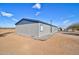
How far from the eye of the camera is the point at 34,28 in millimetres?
1655

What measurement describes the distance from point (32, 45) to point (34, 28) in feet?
0.66

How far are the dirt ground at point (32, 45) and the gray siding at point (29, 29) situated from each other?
5cm

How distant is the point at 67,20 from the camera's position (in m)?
1.65

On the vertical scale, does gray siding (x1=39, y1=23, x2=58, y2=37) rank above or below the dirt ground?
above

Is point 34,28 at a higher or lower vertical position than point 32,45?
higher

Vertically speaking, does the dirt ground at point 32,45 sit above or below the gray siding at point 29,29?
below

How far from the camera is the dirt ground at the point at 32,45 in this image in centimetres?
163

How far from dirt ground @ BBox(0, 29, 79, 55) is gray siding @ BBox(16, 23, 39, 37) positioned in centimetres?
5

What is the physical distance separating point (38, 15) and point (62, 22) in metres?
0.31

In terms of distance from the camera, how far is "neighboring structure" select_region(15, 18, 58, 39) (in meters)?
1.65

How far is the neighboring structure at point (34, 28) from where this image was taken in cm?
165

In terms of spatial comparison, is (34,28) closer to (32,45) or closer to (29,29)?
(29,29)

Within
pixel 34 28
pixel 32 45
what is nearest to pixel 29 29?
pixel 34 28

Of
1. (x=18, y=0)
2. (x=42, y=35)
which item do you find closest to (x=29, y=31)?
(x=42, y=35)
